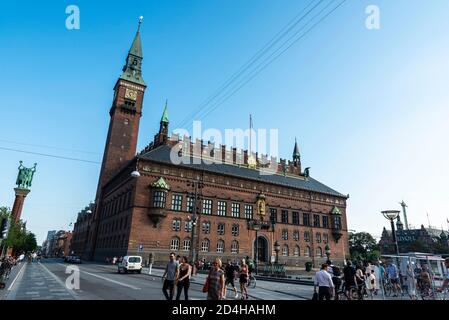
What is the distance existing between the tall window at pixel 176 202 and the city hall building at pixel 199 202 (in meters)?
0.15

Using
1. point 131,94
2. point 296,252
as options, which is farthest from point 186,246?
point 131,94

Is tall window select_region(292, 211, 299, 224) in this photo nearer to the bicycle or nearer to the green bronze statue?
the bicycle

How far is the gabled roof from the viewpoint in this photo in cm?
4640

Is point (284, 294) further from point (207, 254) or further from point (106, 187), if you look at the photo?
point (106, 187)

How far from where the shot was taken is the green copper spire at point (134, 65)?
60800mm

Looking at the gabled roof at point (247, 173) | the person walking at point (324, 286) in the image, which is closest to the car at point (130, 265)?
the gabled roof at point (247, 173)

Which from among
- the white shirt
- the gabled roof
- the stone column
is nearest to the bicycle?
the white shirt

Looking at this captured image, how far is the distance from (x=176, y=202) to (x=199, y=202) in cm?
482

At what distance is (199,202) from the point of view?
138 ft

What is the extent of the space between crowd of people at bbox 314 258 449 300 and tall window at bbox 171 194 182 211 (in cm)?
3154

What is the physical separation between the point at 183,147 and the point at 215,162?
6.49 meters

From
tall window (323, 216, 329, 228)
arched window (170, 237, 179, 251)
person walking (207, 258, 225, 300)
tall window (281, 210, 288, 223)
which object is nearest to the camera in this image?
person walking (207, 258, 225, 300)

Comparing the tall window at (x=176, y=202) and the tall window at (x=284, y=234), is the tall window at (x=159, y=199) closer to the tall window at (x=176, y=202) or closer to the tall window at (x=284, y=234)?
the tall window at (x=176, y=202)
